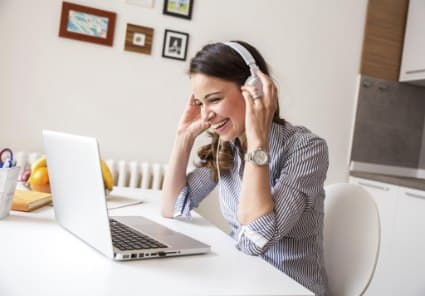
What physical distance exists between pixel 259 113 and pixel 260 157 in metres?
0.13

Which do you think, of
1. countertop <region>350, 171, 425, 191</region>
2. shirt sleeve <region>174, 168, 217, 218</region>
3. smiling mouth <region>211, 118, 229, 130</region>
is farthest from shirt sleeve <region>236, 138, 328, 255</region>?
countertop <region>350, 171, 425, 191</region>

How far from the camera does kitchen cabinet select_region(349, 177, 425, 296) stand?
2.50m

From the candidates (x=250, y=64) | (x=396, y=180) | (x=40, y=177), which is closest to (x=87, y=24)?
(x=40, y=177)

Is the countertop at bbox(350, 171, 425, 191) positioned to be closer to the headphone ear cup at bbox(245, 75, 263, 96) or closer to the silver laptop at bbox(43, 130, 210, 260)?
the headphone ear cup at bbox(245, 75, 263, 96)

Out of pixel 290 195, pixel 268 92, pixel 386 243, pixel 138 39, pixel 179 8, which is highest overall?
pixel 179 8

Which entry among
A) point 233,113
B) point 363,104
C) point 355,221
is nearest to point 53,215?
point 233,113

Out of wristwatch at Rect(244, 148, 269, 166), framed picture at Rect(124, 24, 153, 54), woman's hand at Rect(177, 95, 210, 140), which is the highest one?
framed picture at Rect(124, 24, 153, 54)

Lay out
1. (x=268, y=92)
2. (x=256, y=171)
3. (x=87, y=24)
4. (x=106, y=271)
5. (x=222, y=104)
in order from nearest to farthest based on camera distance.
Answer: (x=106, y=271)
(x=256, y=171)
(x=268, y=92)
(x=222, y=104)
(x=87, y=24)

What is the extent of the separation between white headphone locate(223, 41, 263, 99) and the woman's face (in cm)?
7

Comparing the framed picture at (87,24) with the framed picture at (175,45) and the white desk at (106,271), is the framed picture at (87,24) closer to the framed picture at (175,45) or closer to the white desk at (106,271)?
the framed picture at (175,45)

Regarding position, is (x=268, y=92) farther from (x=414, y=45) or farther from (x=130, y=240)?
(x=414, y=45)

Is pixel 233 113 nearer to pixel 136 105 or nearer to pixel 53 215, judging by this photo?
pixel 53 215

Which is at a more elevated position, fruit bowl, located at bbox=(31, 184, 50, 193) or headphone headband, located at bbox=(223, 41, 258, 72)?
headphone headband, located at bbox=(223, 41, 258, 72)

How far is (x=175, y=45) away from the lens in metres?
2.74
